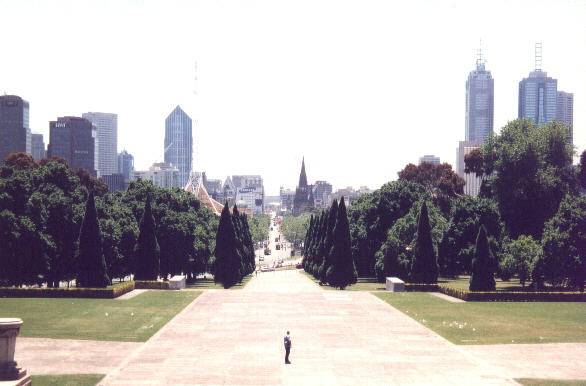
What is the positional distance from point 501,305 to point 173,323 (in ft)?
90.3

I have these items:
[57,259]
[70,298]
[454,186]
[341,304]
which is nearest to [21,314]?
[70,298]

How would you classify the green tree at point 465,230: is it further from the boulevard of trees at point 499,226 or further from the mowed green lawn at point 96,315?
the mowed green lawn at point 96,315

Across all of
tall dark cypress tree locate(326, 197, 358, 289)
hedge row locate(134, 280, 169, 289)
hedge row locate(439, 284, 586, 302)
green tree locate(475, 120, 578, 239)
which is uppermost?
green tree locate(475, 120, 578, 239)

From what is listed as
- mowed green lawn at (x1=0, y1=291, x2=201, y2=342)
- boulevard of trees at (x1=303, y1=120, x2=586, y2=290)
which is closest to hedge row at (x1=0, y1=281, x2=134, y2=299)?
mowed green lawn at (x1=0, y1=291, x2=201, y2=342)

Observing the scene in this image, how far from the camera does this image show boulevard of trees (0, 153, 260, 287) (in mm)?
64938

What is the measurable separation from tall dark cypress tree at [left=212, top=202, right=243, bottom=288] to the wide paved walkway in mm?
20439

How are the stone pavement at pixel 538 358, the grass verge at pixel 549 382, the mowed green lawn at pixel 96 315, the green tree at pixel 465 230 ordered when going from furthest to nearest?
the green tree at pixel 465 230 < the mowed green lawn at pixel 96 315 < the stone pavement at pixel 538 358 < the grass verge at pixel 549 382

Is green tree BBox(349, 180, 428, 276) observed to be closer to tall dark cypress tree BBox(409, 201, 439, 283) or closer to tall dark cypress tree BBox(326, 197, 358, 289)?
tall dark cypress tree BBox(326, 197, 358, 289)

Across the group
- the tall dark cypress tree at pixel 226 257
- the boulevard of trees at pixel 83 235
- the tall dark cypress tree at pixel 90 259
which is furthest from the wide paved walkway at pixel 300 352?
the tall dark cypress tree at pixel 226 257

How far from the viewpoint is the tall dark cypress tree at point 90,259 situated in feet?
211

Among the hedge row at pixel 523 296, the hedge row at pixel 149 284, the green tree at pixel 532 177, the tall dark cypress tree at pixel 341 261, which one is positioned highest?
the green tree at pixel 532 177

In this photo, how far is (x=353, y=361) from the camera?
121 ft

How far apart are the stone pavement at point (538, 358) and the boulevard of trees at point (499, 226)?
2430 centimetres

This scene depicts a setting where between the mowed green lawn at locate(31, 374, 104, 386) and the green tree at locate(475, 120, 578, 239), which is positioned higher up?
the green tree at locate(475, 120, 578, 239)
